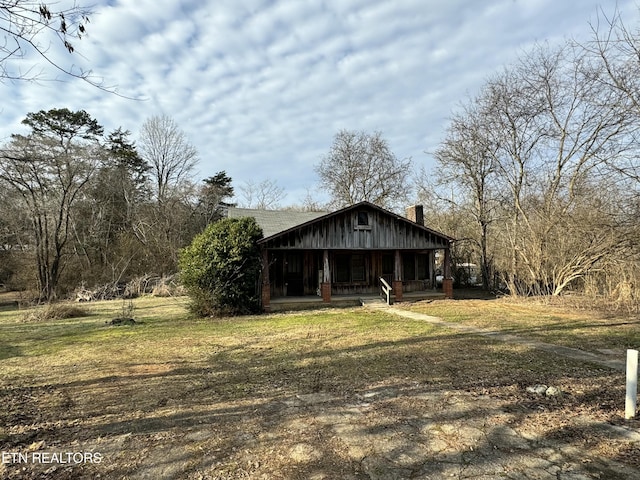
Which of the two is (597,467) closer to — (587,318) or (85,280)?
(587,318)

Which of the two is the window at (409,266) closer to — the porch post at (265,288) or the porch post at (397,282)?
the porch post at (397,282)

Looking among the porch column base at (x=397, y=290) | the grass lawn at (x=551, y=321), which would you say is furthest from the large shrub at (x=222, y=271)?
the grass lawn at (x=551, y=321)

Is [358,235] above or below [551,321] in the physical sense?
above

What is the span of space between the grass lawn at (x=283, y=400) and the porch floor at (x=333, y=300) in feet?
18.0

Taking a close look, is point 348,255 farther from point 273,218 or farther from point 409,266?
point 273,218

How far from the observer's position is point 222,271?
13664mm

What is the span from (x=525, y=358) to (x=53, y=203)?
103 feet

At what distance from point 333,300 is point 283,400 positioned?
1173 cm

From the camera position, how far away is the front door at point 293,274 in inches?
717

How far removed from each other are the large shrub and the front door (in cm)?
373

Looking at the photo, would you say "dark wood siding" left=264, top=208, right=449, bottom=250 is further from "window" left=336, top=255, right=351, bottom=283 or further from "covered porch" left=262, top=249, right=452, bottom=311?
"window" left=336, top=255, right=351, bottom=283

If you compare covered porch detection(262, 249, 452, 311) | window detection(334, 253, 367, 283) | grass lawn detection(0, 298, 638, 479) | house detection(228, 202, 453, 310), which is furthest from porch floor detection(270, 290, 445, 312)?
grass lawn detection(0, 298, 638, 479)

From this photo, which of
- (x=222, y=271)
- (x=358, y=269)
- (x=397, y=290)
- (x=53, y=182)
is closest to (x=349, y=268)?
(x=358, y=269)

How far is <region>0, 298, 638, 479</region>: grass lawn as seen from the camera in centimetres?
353
